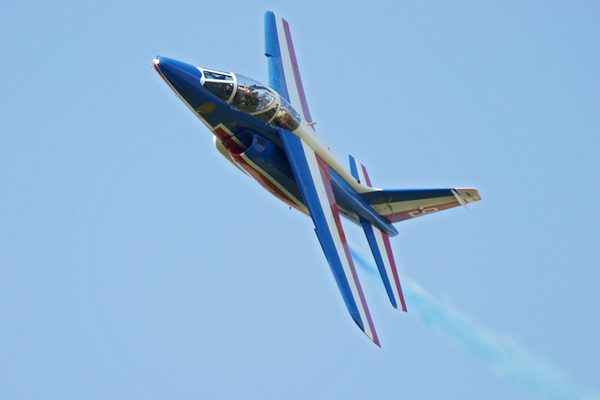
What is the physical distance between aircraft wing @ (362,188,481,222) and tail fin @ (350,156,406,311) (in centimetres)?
75

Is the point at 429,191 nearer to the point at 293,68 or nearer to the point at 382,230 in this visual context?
the point at 382,230

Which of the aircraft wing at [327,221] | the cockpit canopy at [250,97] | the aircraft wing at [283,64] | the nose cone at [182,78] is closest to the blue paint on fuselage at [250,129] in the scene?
the nose cone at [182,78]

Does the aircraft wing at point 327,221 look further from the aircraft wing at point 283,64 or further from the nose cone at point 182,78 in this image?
the aircraft wing at point 283,64

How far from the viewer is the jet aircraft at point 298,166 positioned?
18.2 meters

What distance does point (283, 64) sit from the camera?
23.5 m

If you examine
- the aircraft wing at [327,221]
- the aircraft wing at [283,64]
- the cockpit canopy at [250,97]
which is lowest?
the aircraft wing at [327,221]

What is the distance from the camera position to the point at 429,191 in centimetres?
2241

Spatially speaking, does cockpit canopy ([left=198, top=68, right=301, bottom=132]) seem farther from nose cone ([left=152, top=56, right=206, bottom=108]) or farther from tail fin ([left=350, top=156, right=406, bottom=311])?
tail fin ([left=350, top=156, right=406, bottom=311])

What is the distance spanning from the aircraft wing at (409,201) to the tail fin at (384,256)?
29.5 inches

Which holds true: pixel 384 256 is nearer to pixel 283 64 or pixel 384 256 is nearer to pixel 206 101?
pixel 283 64

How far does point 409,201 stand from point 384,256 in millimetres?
2122

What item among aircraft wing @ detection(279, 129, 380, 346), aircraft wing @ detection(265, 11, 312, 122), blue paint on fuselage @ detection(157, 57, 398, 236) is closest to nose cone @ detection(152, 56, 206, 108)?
blue paint on fuselage @ detection(157, 57, 398, 236)

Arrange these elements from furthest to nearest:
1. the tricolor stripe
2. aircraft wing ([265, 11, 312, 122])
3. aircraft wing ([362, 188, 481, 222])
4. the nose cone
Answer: aircraft wing ([265, 11, 312, 122])
aircraft wing ([362, 188, 481, 222])
the tricolor stripe
the nose cone

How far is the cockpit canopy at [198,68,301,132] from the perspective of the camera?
18203mm
